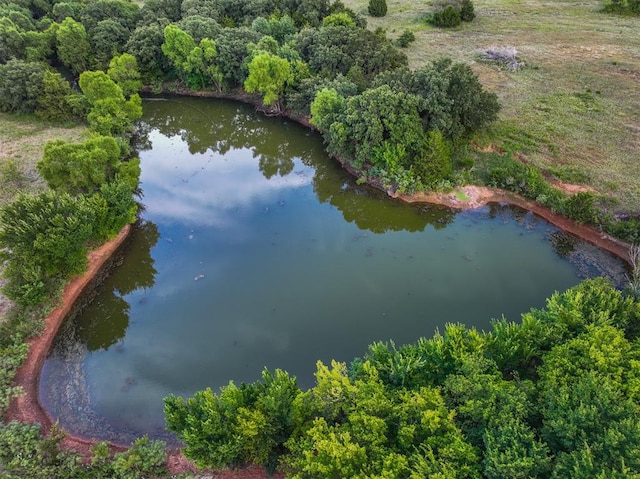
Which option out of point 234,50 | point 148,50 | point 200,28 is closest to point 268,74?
point 234,50

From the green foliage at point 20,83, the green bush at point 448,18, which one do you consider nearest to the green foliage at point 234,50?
the green foliage at point 20,83

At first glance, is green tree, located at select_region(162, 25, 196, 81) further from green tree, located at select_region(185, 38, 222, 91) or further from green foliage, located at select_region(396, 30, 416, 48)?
green foliage, located at select_region(396, 30, 416, 48)

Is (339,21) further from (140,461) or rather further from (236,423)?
(140,461)

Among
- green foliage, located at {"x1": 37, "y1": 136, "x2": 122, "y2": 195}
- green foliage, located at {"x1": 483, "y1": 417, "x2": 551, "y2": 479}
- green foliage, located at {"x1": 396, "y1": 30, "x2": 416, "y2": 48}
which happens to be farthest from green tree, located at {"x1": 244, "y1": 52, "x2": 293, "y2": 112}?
green foliage, located at {"x1": 483, "y1": 417, "x2": 551, "y2": 479}

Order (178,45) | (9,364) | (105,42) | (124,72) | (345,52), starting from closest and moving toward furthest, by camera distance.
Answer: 1. (9,364)
2. (345,52)
3. (124,72)
4. (178,45)
5. (105,42)

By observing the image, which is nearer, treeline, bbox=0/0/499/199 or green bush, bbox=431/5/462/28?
treeline, bbox=0/0/499/199

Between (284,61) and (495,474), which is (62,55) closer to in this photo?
(284,61)

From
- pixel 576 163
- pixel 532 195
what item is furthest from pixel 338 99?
pixel 576 163
